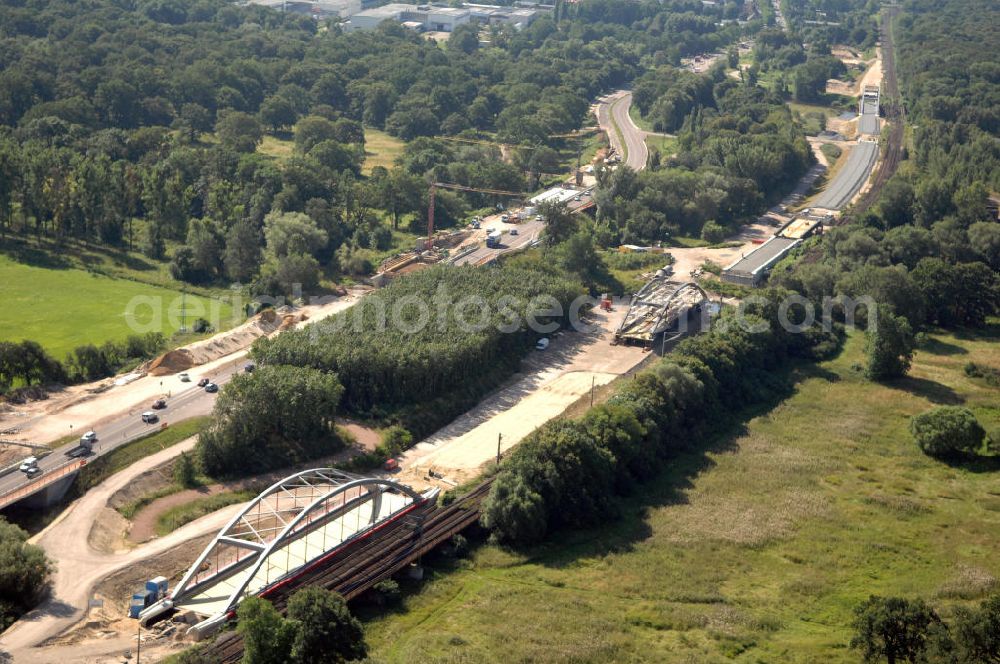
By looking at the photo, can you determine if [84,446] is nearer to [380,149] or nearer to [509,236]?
[509,236]

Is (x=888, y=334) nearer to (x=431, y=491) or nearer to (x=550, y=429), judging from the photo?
(x=550, y=429)

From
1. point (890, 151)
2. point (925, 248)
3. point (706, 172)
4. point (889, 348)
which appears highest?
point (706, 172)

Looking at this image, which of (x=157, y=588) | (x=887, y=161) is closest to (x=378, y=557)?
(x=157, y=588)

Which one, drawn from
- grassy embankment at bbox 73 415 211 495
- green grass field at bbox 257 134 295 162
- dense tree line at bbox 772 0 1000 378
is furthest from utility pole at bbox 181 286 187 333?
dense tree line at bbox 772 0 1000 378

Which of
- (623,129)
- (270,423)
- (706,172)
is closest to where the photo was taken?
(270,423)

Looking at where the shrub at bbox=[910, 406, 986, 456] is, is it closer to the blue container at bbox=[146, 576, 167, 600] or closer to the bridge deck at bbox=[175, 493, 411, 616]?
the bridge deck at bbox=[175, 493, 411, 616]

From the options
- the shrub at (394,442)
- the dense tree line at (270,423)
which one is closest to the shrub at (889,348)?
the shrub at (394,442)
